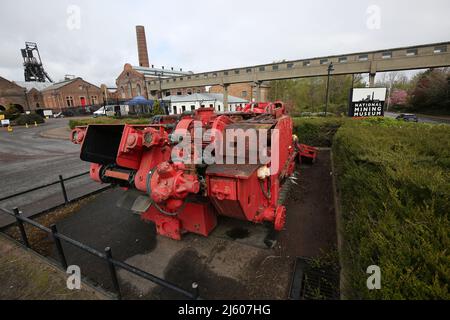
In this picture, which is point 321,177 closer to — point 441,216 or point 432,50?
point 441,216

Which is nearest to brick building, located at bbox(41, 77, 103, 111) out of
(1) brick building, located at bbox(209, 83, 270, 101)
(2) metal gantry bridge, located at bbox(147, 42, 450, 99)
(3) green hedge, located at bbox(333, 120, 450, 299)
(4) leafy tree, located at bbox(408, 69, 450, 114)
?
(1) brick building, located at bbox(209, 83, 270, 101)

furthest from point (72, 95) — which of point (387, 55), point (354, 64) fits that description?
point (387, 55)

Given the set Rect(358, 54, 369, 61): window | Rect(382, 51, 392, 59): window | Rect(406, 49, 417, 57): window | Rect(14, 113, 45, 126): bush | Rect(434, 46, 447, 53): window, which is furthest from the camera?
Rect(14, 113, 45, 126): bush

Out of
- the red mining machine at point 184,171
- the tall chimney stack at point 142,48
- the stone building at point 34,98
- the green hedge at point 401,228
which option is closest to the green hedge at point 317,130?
the red mining machine at point 184,171

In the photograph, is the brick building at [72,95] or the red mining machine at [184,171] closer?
the red mining machine at [184,171]

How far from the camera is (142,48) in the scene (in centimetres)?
4484

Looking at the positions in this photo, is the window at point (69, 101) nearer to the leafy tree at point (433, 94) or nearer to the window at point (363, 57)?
the window at point (363, 57)

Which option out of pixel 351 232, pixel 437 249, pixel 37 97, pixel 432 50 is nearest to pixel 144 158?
pixel 351 232

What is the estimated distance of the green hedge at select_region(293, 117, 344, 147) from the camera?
11.3 m

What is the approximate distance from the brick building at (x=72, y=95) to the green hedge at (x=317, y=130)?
52.8 m

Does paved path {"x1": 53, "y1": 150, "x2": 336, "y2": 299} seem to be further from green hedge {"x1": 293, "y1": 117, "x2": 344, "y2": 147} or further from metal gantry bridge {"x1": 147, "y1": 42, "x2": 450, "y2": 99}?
metal gantry bridge {"x1": 147, "y1": 42, "x2": 450, "y2": 99}

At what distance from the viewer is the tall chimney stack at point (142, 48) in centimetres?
4344

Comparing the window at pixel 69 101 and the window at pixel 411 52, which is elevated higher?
the window at pixel 411 52

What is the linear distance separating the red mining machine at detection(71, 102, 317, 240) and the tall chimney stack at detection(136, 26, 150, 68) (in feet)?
158
